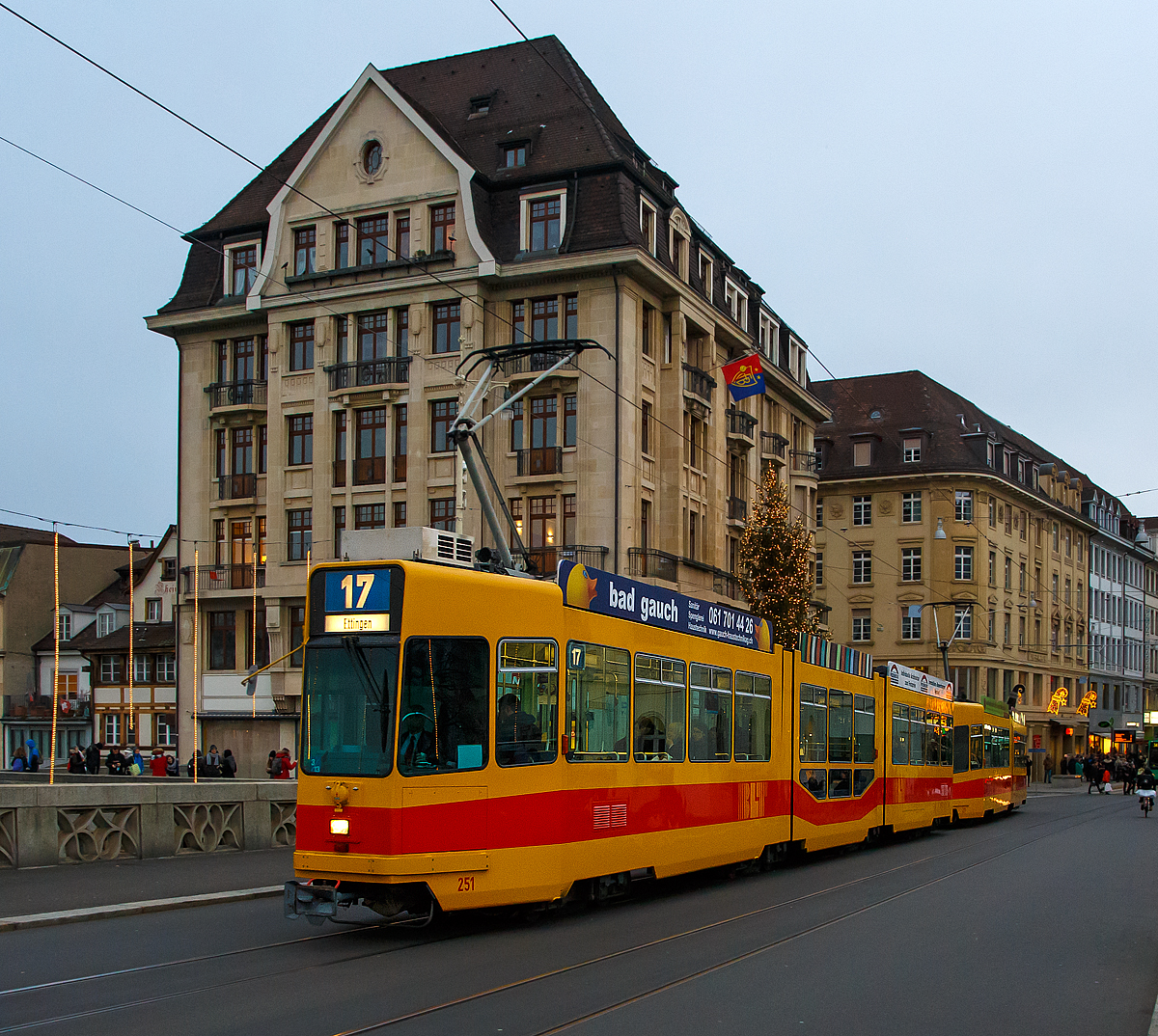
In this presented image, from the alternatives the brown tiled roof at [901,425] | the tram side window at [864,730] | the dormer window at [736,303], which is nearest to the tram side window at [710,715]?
the tram side window at [864,730]

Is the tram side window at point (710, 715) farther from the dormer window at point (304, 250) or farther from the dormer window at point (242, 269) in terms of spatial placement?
the dormer window at point (242, 269)

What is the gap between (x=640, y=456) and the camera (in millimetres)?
40531

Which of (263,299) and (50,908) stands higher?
(263,299)

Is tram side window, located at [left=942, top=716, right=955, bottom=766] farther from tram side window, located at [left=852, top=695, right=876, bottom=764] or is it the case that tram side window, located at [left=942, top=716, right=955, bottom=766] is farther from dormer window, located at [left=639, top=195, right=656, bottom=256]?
dormer window, located at [left=639, top=195, right=656, bottom=256]

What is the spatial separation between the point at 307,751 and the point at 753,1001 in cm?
470

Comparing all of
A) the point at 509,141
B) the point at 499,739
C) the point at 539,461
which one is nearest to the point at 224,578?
the point at 539,461

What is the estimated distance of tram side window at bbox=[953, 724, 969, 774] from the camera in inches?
1238

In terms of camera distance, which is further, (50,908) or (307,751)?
(50,908)

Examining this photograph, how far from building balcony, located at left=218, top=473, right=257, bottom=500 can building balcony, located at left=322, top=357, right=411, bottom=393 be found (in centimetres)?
446

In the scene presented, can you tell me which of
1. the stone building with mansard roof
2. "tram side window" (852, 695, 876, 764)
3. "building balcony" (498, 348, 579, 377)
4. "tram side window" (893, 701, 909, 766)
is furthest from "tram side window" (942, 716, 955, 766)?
"building balcony" (498, 348, 579, 377)

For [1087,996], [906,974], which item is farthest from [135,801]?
[1087,996]

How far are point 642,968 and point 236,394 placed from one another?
3687cm

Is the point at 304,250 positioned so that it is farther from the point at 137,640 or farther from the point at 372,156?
the point at 137,640

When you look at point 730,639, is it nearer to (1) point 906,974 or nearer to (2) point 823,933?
(2) point 823,933
